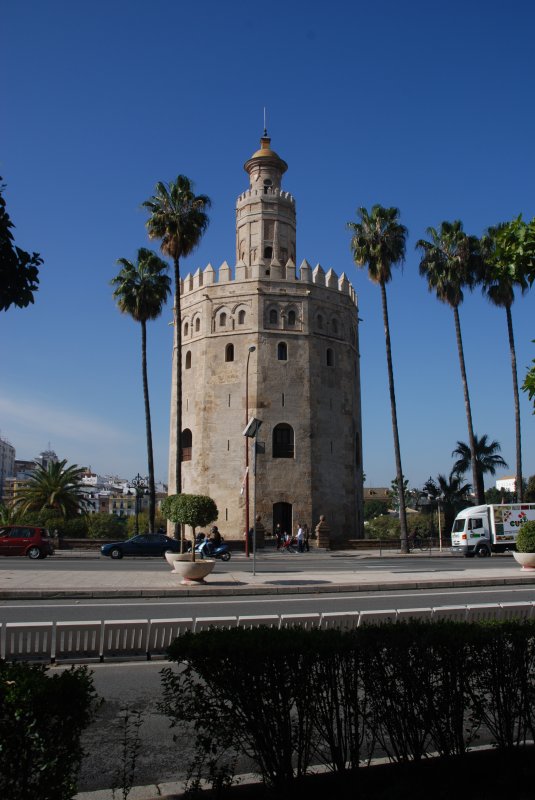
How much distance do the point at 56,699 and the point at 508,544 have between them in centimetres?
3291

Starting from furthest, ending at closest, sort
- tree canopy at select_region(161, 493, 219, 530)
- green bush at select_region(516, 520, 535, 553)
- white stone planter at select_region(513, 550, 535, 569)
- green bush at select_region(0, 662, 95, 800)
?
A: 1. green bush at select_region(516, 520, 535, 553)
2. white stone planter at select_region(513, 550, 535, 569)
3. tree canopy at select_region(161, 493, 219, 530)
4. green bush at select_region(0, 662, 95, 800)

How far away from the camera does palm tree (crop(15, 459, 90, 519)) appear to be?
4341cm

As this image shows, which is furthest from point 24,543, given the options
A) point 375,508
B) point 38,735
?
point 375,508

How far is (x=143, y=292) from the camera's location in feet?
124

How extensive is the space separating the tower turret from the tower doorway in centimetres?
1553

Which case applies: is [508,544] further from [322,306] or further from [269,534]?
[322,306]

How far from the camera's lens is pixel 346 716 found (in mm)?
4566

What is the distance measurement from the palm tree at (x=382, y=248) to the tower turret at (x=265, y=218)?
8.05 meters

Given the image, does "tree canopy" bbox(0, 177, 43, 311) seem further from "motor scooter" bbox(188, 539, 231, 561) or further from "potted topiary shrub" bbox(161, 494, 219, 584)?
"motor scooter" bbox(188, 539, 231, 561)

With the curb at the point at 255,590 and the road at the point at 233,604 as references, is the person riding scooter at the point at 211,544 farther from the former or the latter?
the road at the point at 233,604

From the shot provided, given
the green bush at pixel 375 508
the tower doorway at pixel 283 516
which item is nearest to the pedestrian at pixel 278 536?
the tower doorway at pixel 283 516

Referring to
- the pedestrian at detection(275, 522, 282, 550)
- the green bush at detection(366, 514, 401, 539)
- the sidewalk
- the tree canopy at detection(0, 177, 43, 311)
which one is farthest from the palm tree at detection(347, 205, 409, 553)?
the tree canopy at detection(0, 177, 43, 311)

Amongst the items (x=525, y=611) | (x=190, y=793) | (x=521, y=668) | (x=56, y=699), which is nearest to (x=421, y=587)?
(x=525, y=611)

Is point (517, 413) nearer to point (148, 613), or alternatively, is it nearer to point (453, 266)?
point (453, 266)
